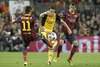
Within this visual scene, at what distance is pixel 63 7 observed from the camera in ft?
103

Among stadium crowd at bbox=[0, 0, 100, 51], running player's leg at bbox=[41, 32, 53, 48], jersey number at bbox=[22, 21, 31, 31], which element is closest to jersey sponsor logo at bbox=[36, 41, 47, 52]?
stadium crowd at bbox=[0, 0, 100, 51]

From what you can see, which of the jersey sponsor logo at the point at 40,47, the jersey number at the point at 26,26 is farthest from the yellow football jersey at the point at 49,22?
the jersey sponsor logo at the point at 40,47

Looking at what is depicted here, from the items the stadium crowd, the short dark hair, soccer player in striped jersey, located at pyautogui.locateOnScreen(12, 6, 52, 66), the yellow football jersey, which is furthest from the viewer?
the stadium crowd

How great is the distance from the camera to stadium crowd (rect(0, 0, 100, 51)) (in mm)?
28422

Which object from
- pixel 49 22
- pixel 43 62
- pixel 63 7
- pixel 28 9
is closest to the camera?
pixel 28 9

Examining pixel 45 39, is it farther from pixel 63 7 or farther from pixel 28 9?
pixel 63 7

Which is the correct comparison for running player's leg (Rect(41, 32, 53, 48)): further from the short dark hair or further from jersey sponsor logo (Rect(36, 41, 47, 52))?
jersey sponsor logo (Rect(36, 41, 47, 52))

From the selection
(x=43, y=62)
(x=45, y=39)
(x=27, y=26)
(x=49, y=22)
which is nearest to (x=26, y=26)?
(x=27, y=26)

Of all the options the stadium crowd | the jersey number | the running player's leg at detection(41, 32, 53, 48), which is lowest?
the stadium crowd

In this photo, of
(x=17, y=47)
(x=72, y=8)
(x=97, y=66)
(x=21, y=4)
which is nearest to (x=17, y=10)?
(x=21, y=4)

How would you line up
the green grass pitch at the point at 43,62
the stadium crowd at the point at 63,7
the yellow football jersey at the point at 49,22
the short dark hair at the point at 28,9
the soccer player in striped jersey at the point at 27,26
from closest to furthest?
1. the short dark hair at the point at 28,9
2. the soccer player in striped jersey at the point at 27,26
3. the green grass pitch at the point at 43,62
4. the yellow football jersey at the point at 49,22
5. the stadium crowd at the point at 63,7

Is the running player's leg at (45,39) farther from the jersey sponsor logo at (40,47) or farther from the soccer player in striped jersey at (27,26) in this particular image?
the jersey sponsor logo at (40,47)

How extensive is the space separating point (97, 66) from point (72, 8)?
264 cm

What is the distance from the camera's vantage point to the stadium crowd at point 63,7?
28.4 meters
